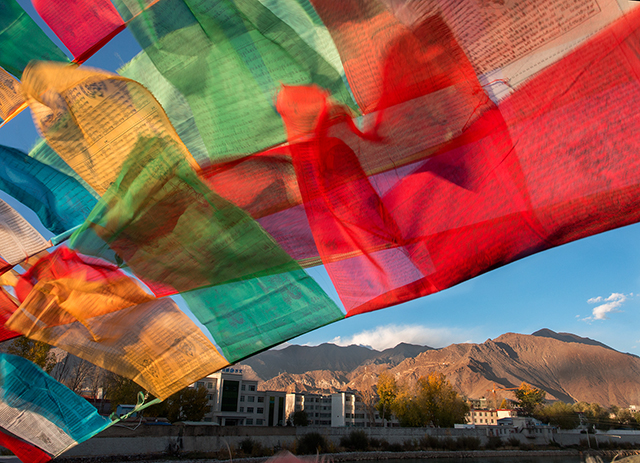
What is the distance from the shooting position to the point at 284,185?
5.86 feet

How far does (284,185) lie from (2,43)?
72.9 inches

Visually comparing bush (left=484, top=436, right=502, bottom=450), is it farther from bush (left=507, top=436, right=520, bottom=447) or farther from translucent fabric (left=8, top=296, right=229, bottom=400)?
translucent fabric (left=8, top=296, right=229, bottom=400)

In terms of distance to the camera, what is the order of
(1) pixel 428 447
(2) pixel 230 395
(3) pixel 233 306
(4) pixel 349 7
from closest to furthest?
(4) pixel 349 7 < (3) pixel 233 306 < (1) pixel 428 447 < (2) pixel 230 395

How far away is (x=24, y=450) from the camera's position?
2.99 m

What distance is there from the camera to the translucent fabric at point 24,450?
9.55ft

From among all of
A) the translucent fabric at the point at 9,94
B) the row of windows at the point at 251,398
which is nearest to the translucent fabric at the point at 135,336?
the translucent fabric at the point at 9,94

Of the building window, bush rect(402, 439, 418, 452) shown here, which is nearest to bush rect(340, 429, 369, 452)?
bush rect(402, 439, 418, 452)

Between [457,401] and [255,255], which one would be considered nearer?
[255,255]

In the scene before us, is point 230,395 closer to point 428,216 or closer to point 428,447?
point 428,447

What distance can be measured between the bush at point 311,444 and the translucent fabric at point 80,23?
89.9 feet

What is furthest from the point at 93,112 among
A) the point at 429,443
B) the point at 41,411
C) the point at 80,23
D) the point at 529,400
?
the point at 529,400

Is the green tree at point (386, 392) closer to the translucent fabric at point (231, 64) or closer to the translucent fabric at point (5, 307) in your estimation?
the translucent fabric at point (5, 307)

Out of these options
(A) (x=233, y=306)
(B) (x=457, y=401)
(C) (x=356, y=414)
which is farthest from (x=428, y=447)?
(A) (x=233, y=306)

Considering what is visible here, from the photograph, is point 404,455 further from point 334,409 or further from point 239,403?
point 334,409
